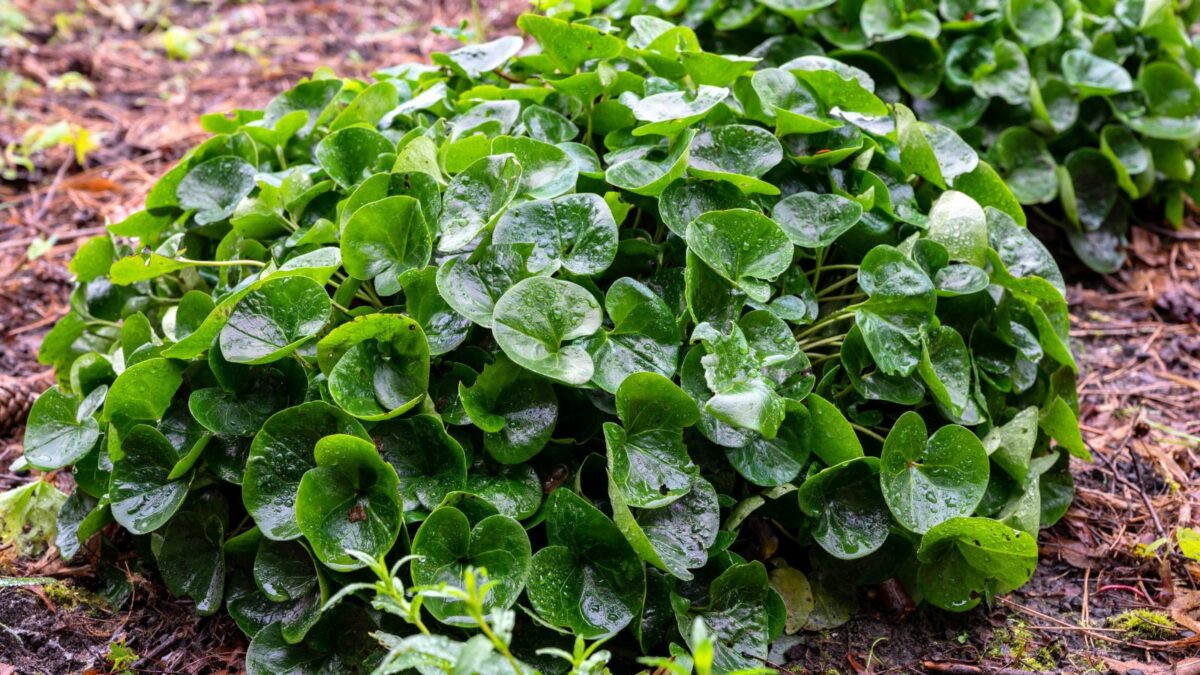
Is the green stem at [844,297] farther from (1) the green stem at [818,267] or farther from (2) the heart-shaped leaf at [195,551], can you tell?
(2) the heart-shaped leaf at [195,551]

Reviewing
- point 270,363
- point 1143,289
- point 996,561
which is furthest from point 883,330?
point 1143,289

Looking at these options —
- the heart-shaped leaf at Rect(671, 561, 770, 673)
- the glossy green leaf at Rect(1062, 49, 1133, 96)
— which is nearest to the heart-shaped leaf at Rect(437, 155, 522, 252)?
the heart-shaped leaf at Rect(671, 561, 770, 673)

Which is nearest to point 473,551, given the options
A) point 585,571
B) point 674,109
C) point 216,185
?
point 585,571

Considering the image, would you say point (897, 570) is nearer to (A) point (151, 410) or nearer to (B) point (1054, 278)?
(B) point (1054, 278)

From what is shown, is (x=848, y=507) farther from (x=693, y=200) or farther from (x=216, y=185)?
(x=216, y=185)

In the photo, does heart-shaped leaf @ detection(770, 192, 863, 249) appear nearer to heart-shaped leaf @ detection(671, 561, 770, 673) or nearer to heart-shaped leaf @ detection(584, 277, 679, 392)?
heart-shaped leaf @ detection(584, 277, 679, 392)

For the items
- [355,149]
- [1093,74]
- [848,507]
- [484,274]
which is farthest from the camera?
[1093,74]

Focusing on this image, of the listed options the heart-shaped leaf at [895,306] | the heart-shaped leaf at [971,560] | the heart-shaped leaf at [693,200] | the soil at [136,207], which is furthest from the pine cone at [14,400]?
the heart-shaped leaf at [971,560]

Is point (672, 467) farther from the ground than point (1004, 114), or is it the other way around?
point (672, 467)
